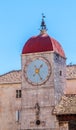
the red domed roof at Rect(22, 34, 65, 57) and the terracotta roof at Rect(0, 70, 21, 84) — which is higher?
the red domed roof at Rect(22, 34, 65, 57)

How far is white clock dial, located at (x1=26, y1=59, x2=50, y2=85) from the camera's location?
126 feet

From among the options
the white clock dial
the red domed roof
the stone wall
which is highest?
the red domed roof

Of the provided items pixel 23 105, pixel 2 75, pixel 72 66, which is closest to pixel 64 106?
pixel 23 105

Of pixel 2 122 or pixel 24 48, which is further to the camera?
pixel 2 122

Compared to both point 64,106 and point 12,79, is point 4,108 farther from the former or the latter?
point 64,106

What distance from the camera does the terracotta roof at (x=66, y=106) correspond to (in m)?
37.4

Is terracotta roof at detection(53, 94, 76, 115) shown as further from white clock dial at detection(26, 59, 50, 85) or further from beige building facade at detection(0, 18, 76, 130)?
white clock dial at detection(26, 59, 50, 85)

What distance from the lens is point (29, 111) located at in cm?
3841

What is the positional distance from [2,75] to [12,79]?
185 centimetres

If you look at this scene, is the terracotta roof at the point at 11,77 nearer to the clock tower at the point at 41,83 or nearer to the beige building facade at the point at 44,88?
the beige building facade at the point at 44,88

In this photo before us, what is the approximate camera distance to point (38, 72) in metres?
38.5

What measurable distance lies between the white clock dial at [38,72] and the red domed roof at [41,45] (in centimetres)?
108

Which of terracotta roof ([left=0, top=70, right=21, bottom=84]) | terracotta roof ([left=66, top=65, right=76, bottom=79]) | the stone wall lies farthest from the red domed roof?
the stone wall

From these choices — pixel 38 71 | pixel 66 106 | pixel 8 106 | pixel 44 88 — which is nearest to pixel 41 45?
pixel 38 71
